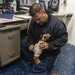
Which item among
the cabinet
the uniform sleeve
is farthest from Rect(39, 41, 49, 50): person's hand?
the cabinet

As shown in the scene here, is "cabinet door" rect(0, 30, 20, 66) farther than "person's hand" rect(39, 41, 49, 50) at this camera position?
Yes

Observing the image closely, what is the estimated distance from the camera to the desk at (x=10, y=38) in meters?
1.66

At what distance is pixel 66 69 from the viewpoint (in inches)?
78.5

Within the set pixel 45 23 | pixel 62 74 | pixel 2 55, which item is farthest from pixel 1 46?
pixel 62 74

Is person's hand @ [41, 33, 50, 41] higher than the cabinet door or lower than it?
higher

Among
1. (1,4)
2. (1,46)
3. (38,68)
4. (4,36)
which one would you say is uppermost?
(1,4)

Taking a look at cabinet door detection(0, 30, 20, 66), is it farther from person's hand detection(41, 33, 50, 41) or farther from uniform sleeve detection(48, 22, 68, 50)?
uniform sleeve detection(48, 22, 68, 50)

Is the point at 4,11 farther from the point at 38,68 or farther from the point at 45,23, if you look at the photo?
the point at 38,68

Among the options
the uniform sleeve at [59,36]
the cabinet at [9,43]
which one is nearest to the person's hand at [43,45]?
the uniform sleeve at [59,36]

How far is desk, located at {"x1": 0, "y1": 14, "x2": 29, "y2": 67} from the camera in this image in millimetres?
1658

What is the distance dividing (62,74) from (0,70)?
787mm

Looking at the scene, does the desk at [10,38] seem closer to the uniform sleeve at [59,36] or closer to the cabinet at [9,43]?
the cabinet at [9,43]

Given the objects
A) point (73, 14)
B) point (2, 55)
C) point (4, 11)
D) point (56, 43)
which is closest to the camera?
point (56, 43)

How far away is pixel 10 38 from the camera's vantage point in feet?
5.74
